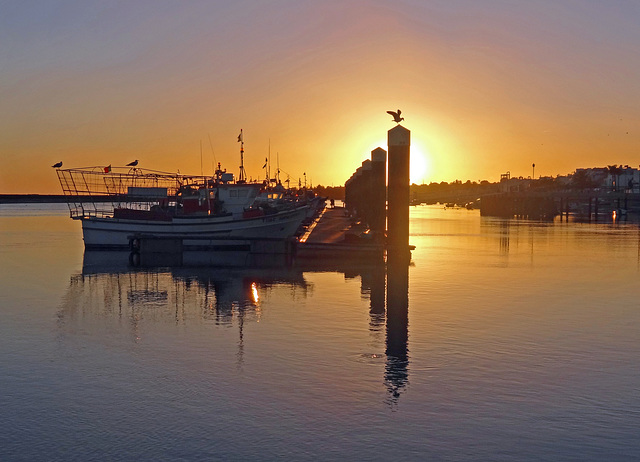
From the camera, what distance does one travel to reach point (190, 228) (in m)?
49.9

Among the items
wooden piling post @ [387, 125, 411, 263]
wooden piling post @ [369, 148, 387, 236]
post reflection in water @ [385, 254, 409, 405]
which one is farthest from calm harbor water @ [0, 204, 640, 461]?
wooden piling post @ [369, 148, 387, 236]

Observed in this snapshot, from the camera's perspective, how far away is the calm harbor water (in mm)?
11664

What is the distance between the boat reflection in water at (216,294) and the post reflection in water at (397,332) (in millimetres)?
20

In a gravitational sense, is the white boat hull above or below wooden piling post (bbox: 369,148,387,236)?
below

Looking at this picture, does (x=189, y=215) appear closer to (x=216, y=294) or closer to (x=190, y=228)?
(x=190, y=228)

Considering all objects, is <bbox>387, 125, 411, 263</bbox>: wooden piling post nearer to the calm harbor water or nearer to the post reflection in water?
the post reflection in water

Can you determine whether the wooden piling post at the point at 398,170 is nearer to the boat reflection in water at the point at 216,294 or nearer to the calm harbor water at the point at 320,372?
the boat reflection in water at the point at 216,294

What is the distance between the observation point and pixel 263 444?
1156 centimetres

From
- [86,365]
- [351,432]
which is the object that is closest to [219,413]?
[351,432]

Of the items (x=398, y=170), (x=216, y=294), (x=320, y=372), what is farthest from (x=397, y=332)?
(x=398, y=170)

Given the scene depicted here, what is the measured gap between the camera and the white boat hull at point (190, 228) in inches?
1953

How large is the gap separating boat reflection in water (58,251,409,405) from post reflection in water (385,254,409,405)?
2cm

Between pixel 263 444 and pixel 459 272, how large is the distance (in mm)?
25074

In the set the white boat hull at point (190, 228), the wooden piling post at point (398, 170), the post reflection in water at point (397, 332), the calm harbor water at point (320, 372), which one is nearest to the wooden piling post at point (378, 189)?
the white boat hull at point (190, 228)
